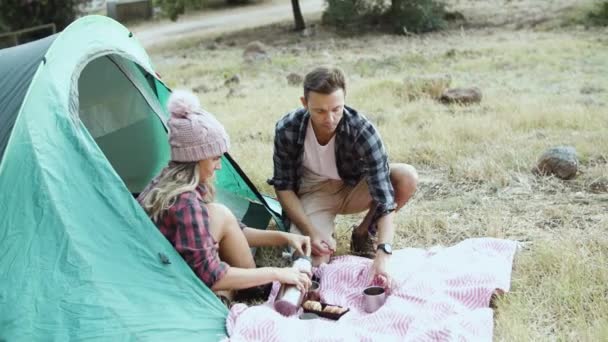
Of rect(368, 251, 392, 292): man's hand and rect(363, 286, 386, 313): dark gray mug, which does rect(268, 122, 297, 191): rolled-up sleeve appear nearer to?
rect(368, 251, 392, 292): man's hand

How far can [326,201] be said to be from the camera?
164 inches

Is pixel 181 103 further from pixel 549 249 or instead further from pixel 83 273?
pixel 549 249

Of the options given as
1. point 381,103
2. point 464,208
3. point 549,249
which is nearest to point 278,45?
point 381,103

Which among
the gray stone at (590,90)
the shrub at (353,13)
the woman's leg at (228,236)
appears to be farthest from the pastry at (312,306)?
the shrub at (353,13)

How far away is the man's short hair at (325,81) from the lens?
3.51 metres

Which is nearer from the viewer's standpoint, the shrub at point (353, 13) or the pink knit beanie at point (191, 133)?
the pink knit beanie at point (191, 133)

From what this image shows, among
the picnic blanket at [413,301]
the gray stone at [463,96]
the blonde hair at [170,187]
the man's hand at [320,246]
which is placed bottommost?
the gray stone at [463,96]

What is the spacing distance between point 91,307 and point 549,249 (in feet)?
7.51

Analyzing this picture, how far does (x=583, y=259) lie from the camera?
12.2ft

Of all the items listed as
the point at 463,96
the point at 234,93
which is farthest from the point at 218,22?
the point at 463,96

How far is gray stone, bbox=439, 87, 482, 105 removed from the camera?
7.69m

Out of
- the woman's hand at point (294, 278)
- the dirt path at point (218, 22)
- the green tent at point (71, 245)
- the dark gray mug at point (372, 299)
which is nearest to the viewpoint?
the green tent at point (71, 245)

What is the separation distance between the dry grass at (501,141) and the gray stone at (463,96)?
0.16 metres

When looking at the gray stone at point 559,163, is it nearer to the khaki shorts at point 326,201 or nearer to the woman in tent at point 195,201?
the khaki shorts at point 326,201
